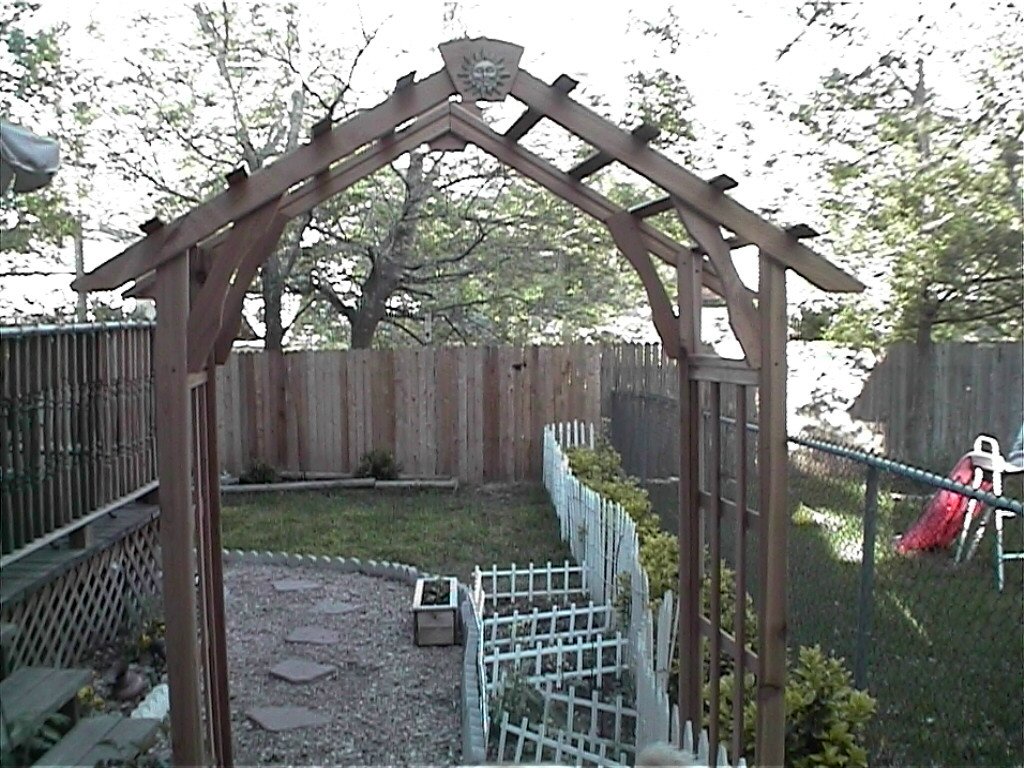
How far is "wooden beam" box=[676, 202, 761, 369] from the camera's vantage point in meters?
2.90

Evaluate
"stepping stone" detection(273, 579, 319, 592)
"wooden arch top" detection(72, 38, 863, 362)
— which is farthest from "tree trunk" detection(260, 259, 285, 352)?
"wooden arch top" detection(72, 38, 863, 362)

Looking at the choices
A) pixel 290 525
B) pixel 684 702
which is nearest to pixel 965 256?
pixel 290 525

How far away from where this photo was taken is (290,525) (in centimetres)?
894

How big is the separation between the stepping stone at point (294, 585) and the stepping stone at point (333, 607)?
390mm

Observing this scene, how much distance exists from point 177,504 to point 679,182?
5.89ft

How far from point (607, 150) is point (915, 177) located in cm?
917

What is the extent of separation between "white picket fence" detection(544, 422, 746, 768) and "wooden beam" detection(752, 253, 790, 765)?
0.51 feet

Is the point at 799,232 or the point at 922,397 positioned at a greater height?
the point at 799,232

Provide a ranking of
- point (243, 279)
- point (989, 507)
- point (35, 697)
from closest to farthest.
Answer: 1. point (35, 697)
2. point (243, 279)
3. point (989, 507)

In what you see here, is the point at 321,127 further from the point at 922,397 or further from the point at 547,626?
the point at 922,397

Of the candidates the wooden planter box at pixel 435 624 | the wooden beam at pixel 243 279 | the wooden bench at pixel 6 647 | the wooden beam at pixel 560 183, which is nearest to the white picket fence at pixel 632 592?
→ the wooden planter box at pixel 435 624

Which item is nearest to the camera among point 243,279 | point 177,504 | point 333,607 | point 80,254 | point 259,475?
point 177,504

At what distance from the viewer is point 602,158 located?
315 centimetres

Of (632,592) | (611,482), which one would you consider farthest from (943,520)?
(632,592)
